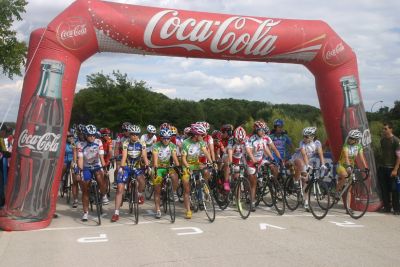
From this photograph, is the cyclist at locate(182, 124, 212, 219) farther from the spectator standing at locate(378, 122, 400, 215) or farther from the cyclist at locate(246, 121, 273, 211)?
the spectator standing at locate(378, 122, 400, 215)

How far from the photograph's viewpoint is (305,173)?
9.78 metres

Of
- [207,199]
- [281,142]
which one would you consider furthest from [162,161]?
[281,142]

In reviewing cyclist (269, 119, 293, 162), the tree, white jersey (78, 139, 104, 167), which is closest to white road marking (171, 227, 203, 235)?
white jersey (78, 139, 104, 167)

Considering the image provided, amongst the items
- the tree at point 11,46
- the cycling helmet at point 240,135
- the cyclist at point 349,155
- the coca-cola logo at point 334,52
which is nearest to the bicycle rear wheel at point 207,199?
the cycling helmet at point 240,135

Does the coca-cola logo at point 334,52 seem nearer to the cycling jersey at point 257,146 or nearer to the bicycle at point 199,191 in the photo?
the cycling jersey at point 257,146

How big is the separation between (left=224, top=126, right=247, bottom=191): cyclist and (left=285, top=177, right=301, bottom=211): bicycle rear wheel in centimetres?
121

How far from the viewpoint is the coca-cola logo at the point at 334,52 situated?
9617 millimetres

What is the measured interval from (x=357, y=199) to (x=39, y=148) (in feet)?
20.7

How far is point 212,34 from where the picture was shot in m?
8.95

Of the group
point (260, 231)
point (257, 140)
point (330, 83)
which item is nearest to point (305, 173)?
point (257, 140)

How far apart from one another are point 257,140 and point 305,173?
4.21 ft

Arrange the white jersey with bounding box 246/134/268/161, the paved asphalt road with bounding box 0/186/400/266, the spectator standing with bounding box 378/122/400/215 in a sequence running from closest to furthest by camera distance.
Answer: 1. the paved asphalt road with bounding box 0/186/400/266
2. the spectator standing with bounding box 378/122/400/215
3. the white jersey with bounding box 246/134/268/161

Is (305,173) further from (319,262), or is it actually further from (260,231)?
(319,262)

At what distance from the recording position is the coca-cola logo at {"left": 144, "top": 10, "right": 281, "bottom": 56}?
8703mm
